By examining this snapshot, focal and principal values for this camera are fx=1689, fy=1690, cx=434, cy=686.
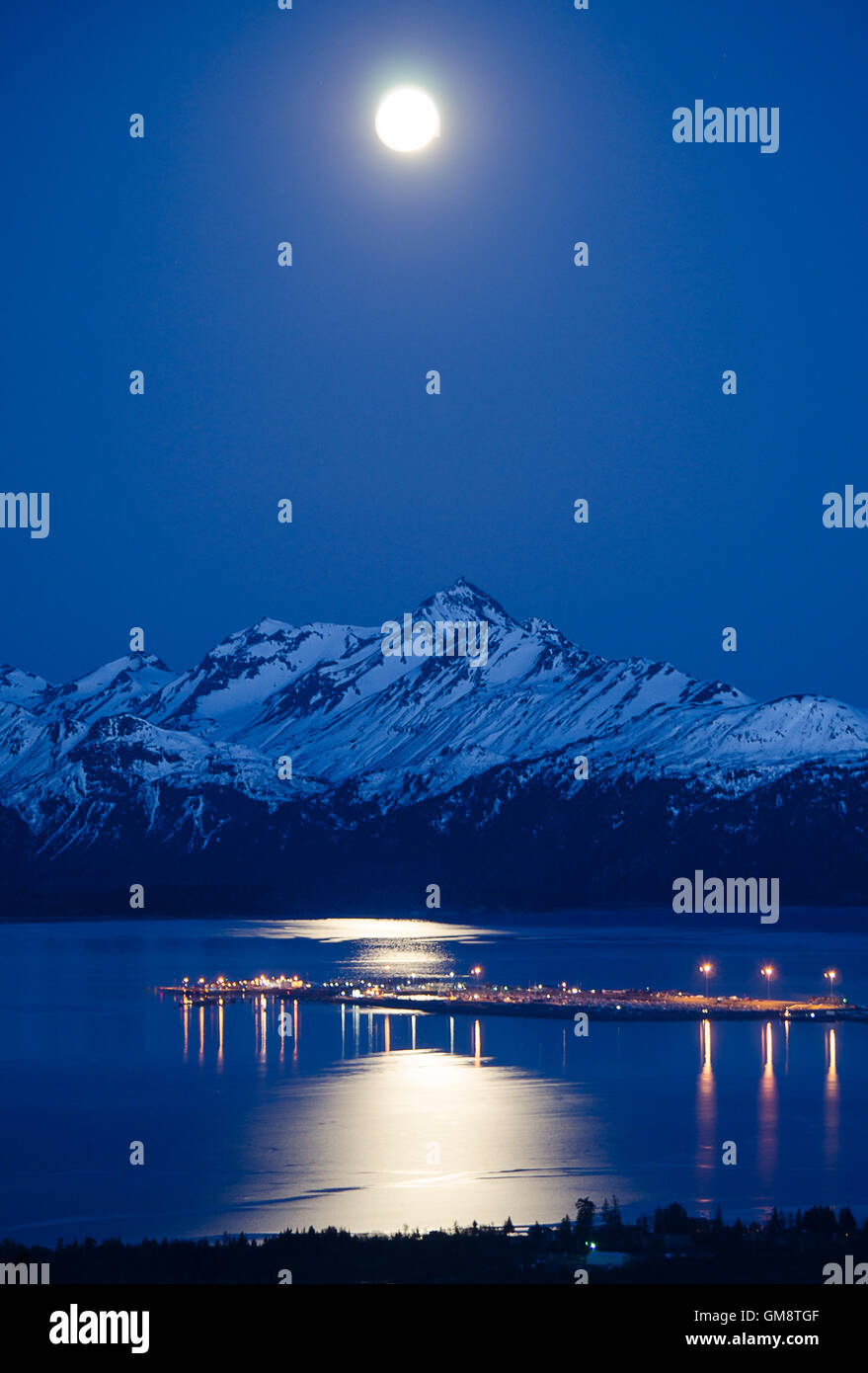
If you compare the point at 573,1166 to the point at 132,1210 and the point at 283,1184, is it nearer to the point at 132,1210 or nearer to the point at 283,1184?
the point at 283,1184

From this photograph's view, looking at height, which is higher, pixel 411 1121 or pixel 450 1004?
pixel 450 1004

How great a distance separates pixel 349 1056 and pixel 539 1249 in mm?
72613

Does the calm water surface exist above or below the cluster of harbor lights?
below

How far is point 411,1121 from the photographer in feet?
310

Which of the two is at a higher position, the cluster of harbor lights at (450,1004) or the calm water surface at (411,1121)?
the cluster of harbor lights at (450,1004)

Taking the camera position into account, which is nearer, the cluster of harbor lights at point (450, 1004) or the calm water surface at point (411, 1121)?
the calm water surface at point (411, 1121)

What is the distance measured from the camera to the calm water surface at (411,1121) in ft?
234

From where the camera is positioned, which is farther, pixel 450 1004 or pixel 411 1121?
pixel 450 1004

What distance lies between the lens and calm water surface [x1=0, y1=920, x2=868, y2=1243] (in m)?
71.3

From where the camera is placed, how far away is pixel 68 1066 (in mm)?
124125

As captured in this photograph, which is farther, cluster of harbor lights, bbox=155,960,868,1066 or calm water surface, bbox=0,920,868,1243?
cluster of harbor lights, bbox=155,960,868,1066
